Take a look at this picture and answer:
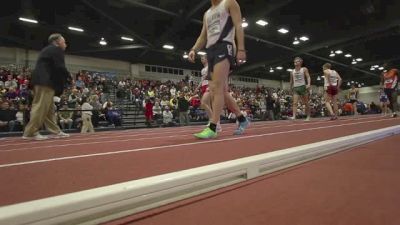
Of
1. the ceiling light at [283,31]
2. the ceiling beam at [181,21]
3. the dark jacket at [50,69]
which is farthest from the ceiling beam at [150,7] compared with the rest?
the dark jacket at [50,69]

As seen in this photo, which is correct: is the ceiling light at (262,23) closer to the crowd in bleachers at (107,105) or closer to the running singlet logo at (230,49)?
the crowd in bleachers at (107,105)

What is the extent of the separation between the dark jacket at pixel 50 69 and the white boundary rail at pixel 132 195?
16.1 feet

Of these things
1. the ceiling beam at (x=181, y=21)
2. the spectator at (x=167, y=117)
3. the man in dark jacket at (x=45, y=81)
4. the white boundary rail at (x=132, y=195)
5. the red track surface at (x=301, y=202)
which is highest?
the ceiling beam at (x=181, y=21)

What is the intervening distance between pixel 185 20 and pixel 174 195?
64.1ft

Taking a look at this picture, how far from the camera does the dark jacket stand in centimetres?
604

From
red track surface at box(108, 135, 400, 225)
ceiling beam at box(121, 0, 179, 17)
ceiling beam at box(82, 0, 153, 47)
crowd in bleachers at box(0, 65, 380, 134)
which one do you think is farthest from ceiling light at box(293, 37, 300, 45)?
red track surface at box(108, 135, 400, 225)

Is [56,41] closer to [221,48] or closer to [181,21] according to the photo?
[221,48]

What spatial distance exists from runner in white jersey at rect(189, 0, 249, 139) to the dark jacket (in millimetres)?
2856

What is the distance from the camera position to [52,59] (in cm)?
612

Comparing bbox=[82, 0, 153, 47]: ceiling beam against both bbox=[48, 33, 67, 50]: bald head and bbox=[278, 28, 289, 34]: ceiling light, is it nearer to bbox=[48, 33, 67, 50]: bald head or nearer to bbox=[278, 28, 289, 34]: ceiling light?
bbox=[278, 28, 289, 34]: ceiling light

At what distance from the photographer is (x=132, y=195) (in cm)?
138

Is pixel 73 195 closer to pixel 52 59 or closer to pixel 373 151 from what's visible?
pixel 373 151

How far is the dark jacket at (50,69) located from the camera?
19.8 feet

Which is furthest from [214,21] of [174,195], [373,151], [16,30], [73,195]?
[16,30]
